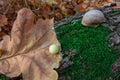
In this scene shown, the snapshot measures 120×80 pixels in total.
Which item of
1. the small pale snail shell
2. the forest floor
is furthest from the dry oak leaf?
the small pale snail shell

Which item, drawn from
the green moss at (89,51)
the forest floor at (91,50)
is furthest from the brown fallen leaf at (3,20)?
the green moss at (89,51)

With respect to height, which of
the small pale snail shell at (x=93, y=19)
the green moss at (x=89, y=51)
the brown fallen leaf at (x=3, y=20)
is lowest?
the brown fallen leaf at (x=3, y=20)

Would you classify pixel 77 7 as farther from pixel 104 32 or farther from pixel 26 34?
pixel 26 34

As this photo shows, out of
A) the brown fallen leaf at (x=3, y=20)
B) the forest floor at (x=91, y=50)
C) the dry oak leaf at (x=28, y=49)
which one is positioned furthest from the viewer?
the brown fallen leaf at (x=3, y=20)

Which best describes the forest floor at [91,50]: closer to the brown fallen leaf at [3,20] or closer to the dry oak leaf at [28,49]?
the dry oak leaf at [28,49]

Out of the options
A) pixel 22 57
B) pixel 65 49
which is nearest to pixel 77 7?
pixel 65 49

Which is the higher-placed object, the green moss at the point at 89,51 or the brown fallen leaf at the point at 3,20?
the green moss at the point at 89,51

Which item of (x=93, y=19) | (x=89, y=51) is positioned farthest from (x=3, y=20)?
(x=89, y=51)
